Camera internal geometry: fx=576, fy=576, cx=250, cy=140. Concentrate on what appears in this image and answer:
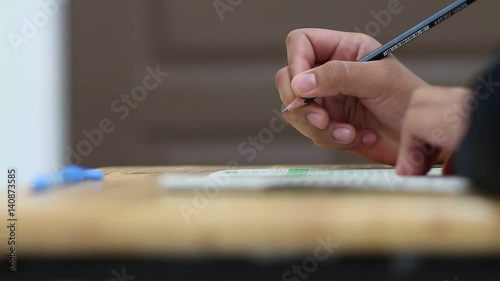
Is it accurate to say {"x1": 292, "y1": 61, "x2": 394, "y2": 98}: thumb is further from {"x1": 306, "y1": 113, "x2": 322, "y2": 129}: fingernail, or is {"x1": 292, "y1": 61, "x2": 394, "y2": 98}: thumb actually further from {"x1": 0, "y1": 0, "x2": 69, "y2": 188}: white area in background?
{"x1": 0, "y1": 0, "x2": 69, "y2": 188}: white area in background

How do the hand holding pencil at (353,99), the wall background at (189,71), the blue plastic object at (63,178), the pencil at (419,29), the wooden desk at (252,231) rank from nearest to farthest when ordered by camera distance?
the wooden desk at (252,231) → the blue plastic object at (63,178) → the pencil at (419,29) → the hand holding pencil at (353,99) → the wall background at (189,71)

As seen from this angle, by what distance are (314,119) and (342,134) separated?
0.19ft

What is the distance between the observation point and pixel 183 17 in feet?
4.62

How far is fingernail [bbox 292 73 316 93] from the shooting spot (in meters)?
0.57

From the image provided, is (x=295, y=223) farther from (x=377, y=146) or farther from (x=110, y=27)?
(x=110, y=27)

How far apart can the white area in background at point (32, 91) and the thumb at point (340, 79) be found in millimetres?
954

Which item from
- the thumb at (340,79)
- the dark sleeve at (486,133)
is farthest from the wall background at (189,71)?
the dark sleeve at (486,133)

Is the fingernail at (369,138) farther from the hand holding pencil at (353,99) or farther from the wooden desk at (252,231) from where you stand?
the wooden desk at (252,231)

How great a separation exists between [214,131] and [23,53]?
1.69 ft

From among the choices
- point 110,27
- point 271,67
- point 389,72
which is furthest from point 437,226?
point 110,27

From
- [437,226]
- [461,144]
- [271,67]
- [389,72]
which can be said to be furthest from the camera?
[271,67]

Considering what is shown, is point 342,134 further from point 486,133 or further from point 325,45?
point 486,133

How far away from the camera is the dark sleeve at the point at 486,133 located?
30 cm

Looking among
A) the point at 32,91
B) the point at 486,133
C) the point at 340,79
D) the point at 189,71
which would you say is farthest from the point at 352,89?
the point at 32,91
